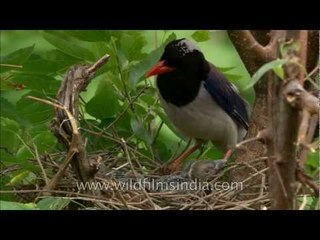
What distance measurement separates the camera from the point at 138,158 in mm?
2336

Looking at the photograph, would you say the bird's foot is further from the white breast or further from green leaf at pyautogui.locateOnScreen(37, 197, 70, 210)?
green leaf at pyautogui.locateOnScreen(37, 197, 70, 210)

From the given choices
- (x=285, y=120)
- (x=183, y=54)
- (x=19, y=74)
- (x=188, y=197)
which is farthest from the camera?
(x=183, y=54)

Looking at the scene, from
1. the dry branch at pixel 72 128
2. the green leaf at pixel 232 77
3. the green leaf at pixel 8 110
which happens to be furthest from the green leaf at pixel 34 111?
the green leaf at pixel 232 77

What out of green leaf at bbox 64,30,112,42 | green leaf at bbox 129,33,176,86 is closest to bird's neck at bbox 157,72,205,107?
green leaf at bbox 129,33,176,86

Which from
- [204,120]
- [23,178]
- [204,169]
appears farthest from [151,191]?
[204,120]

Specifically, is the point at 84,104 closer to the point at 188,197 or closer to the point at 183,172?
the point at 183,172

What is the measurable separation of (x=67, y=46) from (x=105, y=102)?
0.70 feet

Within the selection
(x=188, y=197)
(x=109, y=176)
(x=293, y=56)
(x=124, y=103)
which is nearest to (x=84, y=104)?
(x=124, y=103)

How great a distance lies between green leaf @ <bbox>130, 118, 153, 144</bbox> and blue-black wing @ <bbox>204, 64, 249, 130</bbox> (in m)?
0.45

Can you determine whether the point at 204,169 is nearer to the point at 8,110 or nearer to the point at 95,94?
the point at 95,94

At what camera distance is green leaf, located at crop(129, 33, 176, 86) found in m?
2.27

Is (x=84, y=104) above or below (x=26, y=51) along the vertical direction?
below

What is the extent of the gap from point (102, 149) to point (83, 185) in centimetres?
48

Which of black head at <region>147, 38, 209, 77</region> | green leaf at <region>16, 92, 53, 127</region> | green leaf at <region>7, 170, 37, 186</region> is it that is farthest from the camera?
black head at <region>147, 38, 209, 77</region>
